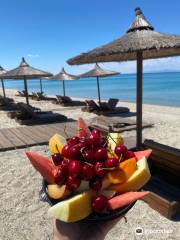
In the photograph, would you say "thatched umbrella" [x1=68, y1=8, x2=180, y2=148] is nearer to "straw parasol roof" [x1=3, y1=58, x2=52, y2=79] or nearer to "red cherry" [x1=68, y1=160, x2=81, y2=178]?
"red cherry" [x1=68, y1=160, x2=81, y2=178]

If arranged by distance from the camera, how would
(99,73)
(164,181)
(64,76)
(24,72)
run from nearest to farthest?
(164,181), (24,72), (99,73), (64,76)

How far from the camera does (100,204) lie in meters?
1.14

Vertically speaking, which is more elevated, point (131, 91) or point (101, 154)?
point (101, 154)

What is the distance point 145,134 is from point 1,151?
447 centimetres

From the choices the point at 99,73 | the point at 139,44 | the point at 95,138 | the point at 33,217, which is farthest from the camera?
the point at 99,73

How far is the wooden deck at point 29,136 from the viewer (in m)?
7.47

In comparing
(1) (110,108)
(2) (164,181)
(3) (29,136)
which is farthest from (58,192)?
(1) (110,108)

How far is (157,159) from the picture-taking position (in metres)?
4.51

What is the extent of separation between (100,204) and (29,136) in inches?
305

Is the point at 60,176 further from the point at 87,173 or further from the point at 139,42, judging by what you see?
the point at 139,42

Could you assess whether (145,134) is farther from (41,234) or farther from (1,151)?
(41,234)

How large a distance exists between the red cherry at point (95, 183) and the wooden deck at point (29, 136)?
4.88 meters

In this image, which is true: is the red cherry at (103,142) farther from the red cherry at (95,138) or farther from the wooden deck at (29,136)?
the wooden deck at (29,136)

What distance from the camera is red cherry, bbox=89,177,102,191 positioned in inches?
46.8
